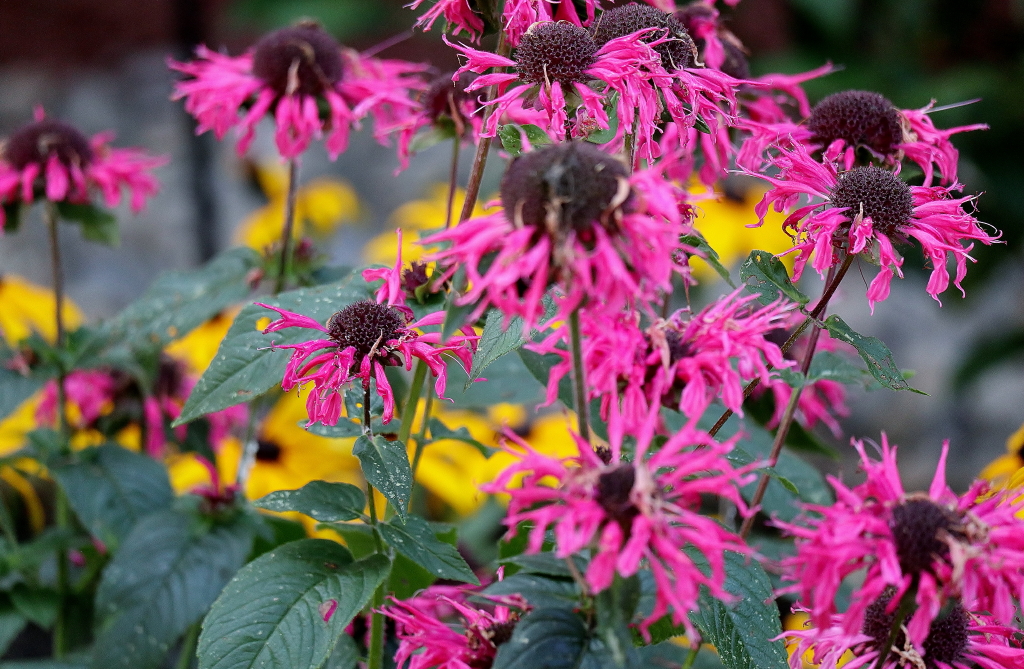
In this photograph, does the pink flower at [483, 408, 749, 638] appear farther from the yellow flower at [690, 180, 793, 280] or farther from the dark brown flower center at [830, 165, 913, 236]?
the yellow flower at [690, 180, 793, 280]

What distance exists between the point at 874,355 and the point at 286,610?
408 mm

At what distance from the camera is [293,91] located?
926mm

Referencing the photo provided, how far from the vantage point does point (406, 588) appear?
0.72 metres

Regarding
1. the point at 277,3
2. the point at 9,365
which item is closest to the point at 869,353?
the point at 9,365

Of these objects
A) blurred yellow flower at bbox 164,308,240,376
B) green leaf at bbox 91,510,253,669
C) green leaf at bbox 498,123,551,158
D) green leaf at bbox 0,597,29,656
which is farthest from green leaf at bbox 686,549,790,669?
blurred yellow flower at bbox 164,308,240,376

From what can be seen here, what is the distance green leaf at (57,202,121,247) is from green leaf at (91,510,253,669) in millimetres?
330

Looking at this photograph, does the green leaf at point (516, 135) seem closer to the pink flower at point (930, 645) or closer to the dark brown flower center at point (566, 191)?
the dark brown flower center at point (566, 191)

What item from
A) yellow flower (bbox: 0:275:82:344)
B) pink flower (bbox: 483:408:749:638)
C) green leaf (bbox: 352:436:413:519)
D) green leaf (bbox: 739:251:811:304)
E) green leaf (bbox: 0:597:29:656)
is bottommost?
green leaf (bbox: 0:597:29:656)

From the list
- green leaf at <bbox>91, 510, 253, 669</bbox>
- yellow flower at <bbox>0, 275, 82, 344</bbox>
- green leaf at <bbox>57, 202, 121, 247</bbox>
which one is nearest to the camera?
green leaf at <bbox>91, 510, 253, 669</bbox>

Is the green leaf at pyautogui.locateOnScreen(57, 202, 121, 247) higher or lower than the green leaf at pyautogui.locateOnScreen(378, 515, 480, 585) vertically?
higher

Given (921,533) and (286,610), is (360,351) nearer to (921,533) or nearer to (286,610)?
(286,610)

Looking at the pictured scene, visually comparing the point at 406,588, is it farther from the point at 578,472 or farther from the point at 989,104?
the point at 989,104

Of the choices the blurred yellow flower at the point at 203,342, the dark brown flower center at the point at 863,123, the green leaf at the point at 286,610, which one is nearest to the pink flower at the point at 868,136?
the dark brown flower center at the point at 863,123

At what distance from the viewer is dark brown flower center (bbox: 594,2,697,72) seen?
0.65 m
